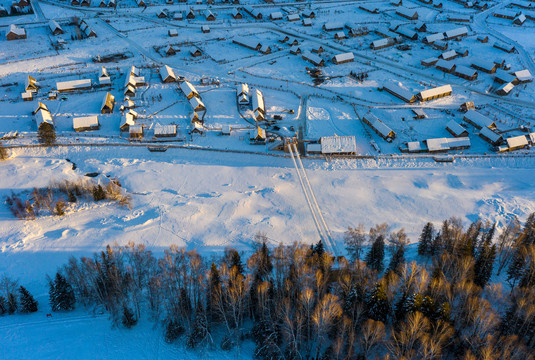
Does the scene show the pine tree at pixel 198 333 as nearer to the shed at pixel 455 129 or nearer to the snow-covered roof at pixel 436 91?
the shed at pixel 455 129

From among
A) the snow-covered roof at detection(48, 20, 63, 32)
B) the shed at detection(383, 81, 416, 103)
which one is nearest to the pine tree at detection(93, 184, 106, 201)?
the shed at detection(383, 81, 416, 103)

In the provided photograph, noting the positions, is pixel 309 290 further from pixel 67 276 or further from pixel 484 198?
pixel 484 198

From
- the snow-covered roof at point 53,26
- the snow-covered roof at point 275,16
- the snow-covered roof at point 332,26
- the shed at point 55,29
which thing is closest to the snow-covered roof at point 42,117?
the shed at point 55,29

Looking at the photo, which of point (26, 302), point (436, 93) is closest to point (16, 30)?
point (26, 302)

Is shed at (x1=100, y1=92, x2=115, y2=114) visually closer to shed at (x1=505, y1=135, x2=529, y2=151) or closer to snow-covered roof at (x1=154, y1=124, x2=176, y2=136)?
snow-covered roof at (x1=154, y1=124, x2=176, y2=136)

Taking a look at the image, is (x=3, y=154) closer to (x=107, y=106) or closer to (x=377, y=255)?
(x=107, y=106)
